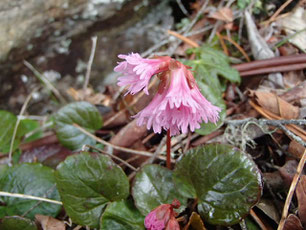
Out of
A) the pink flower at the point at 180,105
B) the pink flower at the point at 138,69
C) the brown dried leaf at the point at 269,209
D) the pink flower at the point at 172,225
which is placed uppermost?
the pink flower at the point at 138,69

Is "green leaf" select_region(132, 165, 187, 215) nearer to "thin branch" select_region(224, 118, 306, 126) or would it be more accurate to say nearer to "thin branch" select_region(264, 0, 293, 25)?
"thin branch" select_region(224, 118, 306, 126)

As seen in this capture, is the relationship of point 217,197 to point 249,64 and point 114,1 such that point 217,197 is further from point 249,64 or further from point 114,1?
point 114,1

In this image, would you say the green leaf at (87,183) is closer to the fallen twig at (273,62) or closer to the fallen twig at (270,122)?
the fallen twig at (270,122)

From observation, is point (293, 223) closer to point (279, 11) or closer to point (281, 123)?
point (281, 123)

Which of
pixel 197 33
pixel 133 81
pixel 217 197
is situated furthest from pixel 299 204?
pixel 197 33

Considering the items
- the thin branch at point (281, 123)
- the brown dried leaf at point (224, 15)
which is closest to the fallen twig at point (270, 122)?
the thin branch at point (281, 123)

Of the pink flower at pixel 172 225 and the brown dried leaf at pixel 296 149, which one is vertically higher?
the pink flower at pixel 172 225
